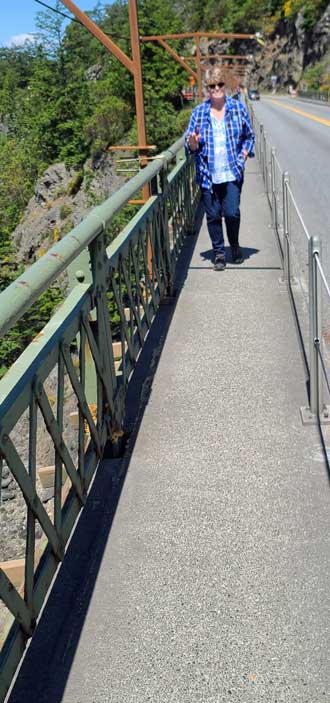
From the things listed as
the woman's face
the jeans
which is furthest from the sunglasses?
the jeans

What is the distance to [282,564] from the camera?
3.17m

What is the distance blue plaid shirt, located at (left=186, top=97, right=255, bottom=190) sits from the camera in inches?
281

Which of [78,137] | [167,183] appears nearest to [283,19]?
[78,137]

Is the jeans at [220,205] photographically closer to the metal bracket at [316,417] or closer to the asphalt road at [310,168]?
the asphalt road at [310,168]

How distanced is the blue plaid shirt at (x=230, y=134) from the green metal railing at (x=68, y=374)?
5.73 feet

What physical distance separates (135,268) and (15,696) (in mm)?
2849

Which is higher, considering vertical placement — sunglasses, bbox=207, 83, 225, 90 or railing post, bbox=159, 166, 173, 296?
sunglasses, bbox=207, 83, 225, 90

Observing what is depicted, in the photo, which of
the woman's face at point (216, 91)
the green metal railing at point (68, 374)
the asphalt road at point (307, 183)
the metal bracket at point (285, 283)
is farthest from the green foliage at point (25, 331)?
the green metal railing at point (68, 374)

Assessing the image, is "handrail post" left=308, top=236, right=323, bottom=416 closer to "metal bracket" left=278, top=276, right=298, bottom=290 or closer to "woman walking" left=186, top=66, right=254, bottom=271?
"metal bracket" left=278, top=276, right=298, bottom=290

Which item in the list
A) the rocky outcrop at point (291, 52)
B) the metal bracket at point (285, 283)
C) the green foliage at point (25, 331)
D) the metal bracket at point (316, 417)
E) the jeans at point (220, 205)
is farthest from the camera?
the rocky outcrop at point (291, 52)

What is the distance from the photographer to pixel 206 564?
3.22 metres

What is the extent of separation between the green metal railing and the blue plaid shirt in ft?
5.73

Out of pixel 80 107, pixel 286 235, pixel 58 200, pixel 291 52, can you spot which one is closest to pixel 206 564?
pixel 286 235

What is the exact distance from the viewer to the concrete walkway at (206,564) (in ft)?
8.66
